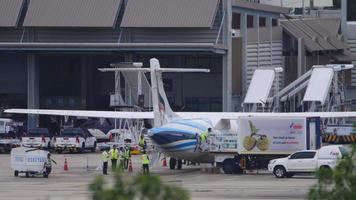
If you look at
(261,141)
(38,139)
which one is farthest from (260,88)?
(261,141)

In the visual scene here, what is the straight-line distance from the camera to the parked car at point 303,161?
43719 mm

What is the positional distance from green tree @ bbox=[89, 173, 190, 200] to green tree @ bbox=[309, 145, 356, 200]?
92.6 inches

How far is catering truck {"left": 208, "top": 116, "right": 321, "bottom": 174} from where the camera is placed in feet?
159

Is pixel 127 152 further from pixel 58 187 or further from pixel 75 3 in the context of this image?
pixel 75 3

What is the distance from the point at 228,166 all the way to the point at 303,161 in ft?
17.8

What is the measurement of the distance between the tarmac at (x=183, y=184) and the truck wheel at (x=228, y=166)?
1.14 ft

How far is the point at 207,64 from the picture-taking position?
86375 mm

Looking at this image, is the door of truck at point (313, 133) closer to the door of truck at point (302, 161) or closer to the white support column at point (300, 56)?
the door of truck at point (302, 161)

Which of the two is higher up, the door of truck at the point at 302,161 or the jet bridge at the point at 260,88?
the jet bridge at the point at 260,88

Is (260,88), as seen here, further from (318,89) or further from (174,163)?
(174,163)

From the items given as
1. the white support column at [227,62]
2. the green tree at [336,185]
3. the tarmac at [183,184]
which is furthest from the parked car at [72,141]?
the green tree at [336,185]

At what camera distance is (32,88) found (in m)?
79.9

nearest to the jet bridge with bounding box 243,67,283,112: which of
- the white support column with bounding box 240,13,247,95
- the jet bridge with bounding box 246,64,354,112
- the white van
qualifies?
the jet bridge with bounding box 246,64,354,112

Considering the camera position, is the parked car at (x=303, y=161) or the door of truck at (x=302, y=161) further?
the door of truck at (x=302, y=161)
